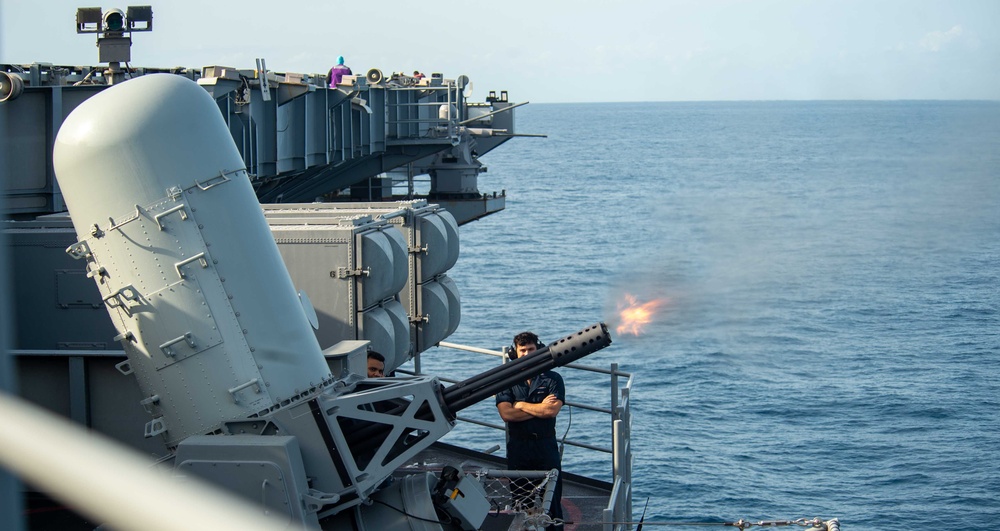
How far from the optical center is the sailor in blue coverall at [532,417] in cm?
902

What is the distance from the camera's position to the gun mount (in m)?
7.55

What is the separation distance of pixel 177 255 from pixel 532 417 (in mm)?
3195

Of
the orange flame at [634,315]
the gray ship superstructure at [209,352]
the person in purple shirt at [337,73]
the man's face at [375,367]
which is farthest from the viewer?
the person in purple shirt at [337,73]

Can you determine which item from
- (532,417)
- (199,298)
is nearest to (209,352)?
(199,298)

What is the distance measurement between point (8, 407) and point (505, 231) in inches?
2499

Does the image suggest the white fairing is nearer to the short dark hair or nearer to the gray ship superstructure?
the gray ship superstructure

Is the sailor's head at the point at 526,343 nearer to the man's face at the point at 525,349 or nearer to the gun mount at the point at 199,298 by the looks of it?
the man's face at the point at 525,349

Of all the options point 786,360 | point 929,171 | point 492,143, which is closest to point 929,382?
point 786,360

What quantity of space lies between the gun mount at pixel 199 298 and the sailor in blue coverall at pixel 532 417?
1194mm

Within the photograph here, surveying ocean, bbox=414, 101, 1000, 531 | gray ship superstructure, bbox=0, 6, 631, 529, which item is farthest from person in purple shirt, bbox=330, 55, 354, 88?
gray ship superstructure, bbox=0, 6, 631, 529

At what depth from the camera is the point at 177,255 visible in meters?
7.59

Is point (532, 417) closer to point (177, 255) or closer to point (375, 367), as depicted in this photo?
point (375, 367)

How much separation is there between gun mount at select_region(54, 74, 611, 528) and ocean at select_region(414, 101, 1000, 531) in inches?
111

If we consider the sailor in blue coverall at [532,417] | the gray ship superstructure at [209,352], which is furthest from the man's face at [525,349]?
the gray ship superstructure at [209,352]
